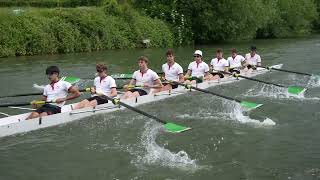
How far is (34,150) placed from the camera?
32.4 ft

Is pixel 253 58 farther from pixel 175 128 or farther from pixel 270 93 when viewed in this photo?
pixel 175 128

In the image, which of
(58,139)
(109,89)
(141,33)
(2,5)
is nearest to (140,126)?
(109,89)

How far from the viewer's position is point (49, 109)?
36.1 ft

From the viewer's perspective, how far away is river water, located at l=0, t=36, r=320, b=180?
8.75 meters

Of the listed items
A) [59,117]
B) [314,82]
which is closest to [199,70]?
[314,82]

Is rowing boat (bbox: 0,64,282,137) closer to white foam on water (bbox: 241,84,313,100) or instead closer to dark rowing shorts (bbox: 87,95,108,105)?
dark rowing shorts (bbox: 87,95,108,105)

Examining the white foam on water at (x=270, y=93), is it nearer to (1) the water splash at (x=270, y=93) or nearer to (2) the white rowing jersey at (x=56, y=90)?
(1) the water splash at (x=270, y=93)

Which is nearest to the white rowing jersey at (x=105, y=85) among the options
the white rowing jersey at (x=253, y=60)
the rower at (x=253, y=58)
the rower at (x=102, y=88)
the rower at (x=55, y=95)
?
the rower at (x=102, y=88)

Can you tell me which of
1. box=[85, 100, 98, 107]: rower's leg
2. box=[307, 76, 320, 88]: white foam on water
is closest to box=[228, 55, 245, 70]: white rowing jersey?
box=[307, 76, 320, 88]: white foam on water

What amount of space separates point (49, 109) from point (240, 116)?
16.7ft

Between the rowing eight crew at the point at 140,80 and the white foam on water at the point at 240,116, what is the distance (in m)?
1.92

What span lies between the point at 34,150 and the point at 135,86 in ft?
13.6

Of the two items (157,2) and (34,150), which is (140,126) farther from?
(157,2)

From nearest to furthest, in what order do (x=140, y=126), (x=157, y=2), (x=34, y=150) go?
(x=34, y=150) < (x=140, y=126) < (x=157, y=2)
